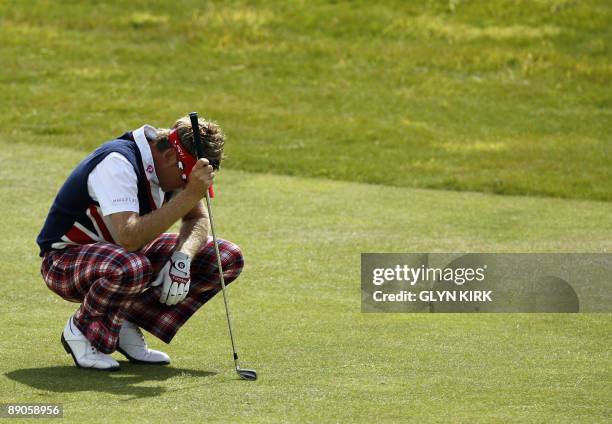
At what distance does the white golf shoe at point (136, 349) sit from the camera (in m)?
6.85

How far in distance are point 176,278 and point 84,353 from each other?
0.65 m

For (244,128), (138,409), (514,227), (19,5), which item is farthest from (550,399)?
(19,5)

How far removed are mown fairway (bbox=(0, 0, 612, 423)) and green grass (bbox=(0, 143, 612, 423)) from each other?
0.02m

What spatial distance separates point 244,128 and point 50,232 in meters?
11.9

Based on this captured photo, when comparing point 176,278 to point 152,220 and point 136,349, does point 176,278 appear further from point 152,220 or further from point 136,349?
point 136,349

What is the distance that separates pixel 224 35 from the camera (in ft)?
81.7

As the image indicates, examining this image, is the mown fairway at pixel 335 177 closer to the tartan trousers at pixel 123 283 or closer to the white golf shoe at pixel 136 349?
the white golf shoe at pixel 136 349

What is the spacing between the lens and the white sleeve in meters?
6.31

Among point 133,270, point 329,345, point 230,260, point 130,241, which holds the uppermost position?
point 130,241

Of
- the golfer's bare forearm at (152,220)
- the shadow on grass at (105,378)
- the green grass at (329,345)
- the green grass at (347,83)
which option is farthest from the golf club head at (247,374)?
the green grass at (347,83)

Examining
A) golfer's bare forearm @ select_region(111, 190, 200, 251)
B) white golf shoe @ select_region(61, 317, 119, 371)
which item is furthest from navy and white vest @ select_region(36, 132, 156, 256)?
white golf shoe @ select_region(61, 317, 119, 371)

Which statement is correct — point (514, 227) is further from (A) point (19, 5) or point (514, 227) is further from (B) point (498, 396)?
(A) point (19, 5)

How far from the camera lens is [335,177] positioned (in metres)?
15.6

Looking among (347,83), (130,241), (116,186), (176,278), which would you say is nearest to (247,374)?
(176,278)
